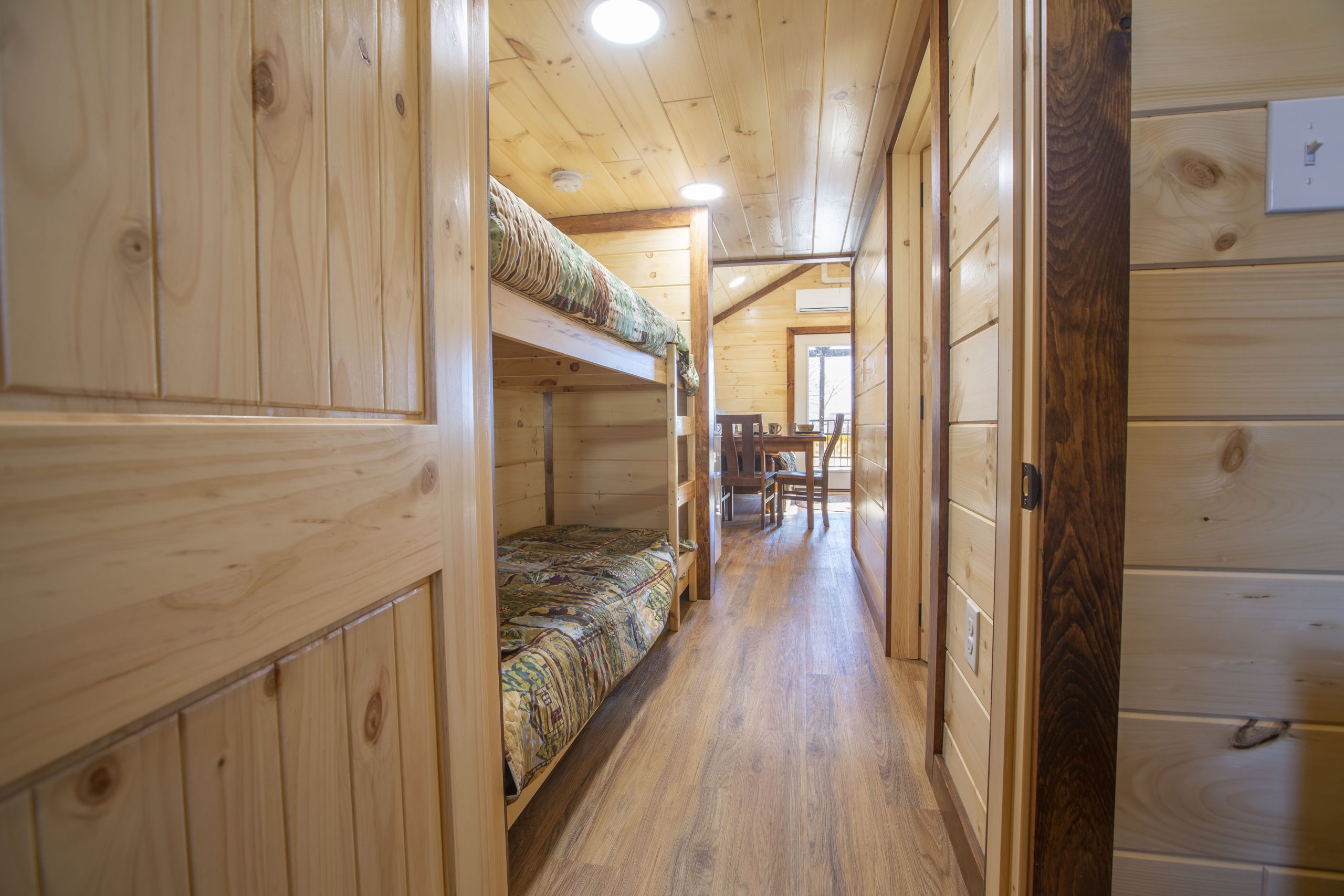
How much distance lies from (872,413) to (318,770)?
9.25ft

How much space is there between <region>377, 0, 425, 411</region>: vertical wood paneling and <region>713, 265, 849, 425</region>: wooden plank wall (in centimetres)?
623

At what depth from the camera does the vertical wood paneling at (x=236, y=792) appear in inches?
15.7

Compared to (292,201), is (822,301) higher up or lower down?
higher up

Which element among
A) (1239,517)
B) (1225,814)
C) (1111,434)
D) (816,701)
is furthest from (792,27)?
(816,701)

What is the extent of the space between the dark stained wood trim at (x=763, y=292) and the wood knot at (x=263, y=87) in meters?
6.13

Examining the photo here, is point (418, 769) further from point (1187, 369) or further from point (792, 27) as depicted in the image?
point (792, 27)

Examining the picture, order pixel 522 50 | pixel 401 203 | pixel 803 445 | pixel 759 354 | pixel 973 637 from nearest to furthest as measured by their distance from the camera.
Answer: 1. pixel 401 203
2. pixel 973 637
3. pixel 522 50
4. pixel 803 445
5. pixel 759 354

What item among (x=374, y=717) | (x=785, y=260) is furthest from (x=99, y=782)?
(x=785, y=260)

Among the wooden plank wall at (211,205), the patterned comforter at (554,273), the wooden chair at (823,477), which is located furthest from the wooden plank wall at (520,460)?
the wooden chair at (823,477)

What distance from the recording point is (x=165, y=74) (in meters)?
0.38

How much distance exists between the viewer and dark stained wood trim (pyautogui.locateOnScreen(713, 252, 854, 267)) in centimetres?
363

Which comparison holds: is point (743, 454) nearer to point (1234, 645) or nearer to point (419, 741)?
point (1234, 645)

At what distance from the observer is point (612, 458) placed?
2959 mm

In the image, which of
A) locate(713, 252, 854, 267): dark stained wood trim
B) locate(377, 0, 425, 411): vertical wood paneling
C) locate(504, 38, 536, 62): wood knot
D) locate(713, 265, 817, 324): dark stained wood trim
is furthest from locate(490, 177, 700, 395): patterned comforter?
locate(713, 265, 817, 324): dark stained wood trim
